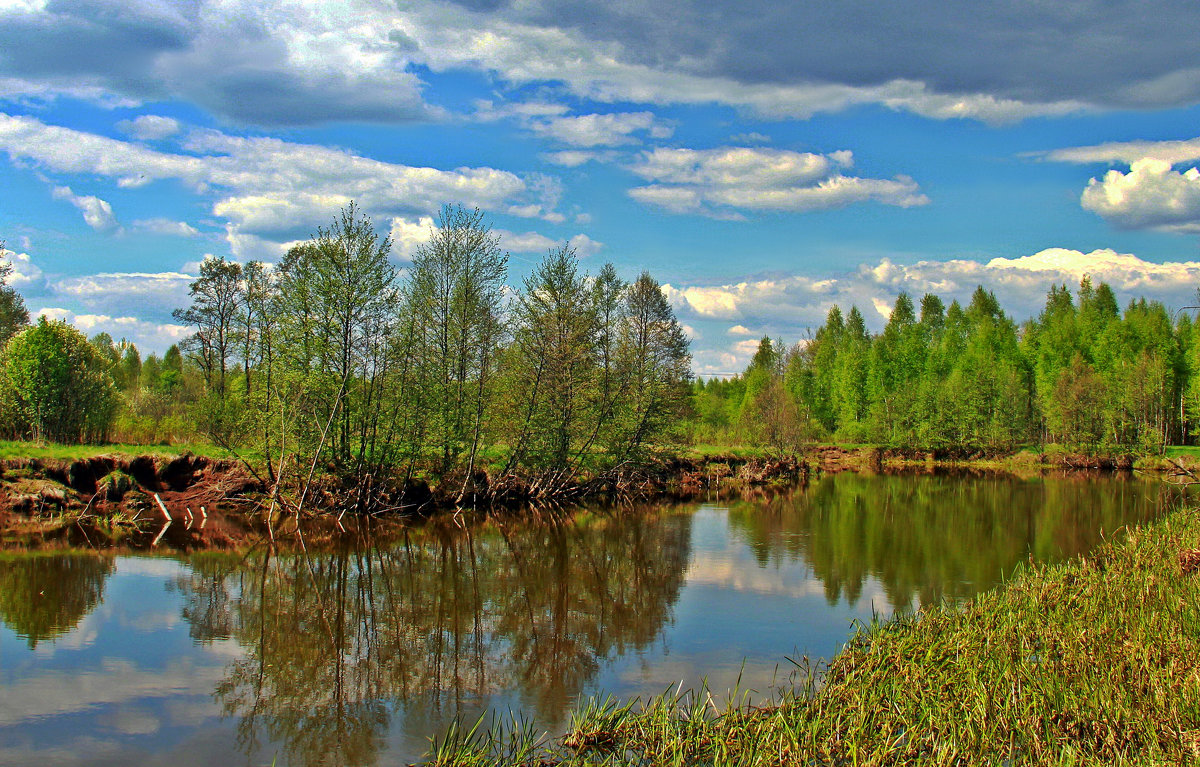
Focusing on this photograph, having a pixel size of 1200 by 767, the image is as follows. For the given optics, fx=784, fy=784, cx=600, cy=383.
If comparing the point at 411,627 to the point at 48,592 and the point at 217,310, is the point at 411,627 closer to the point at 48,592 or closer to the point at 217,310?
the point at 48,592

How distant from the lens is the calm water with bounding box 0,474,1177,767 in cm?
948

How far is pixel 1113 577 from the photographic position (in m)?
13.4

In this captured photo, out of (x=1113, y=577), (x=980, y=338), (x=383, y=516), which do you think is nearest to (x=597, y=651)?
(x=1113, y=577)

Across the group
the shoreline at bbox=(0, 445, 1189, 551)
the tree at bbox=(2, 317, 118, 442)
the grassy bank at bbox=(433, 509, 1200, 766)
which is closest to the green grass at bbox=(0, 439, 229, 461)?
the shoreline at bbox=(0, 445, 1189, 551)

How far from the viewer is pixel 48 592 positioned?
1580cm

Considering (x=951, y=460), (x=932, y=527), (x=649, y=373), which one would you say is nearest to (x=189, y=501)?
(x=649, y=373)

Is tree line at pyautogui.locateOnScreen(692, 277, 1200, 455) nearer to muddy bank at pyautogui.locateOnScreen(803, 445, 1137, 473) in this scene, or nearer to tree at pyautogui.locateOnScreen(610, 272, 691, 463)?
muddy bank at pyautogui.locateOnScreen(803, 445, 1137, 473)

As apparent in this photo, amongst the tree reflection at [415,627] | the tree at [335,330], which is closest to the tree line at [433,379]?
the tree at [335,330]

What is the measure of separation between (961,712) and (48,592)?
1675 centimetres

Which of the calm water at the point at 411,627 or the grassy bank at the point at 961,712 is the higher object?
the grassy bank at the point at 961,712

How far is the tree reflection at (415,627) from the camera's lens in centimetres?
990

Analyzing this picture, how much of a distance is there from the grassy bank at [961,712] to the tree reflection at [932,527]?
5305mm

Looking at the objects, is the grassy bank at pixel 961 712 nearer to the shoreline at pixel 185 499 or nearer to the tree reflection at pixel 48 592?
the tree reflection at pixel 48 592

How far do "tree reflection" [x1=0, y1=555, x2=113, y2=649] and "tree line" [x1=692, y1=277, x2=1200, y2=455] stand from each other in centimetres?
3816
